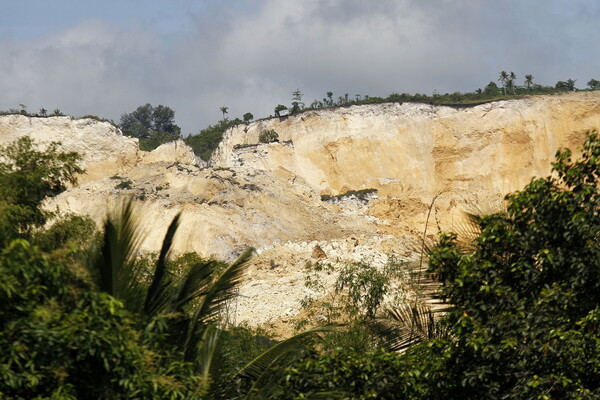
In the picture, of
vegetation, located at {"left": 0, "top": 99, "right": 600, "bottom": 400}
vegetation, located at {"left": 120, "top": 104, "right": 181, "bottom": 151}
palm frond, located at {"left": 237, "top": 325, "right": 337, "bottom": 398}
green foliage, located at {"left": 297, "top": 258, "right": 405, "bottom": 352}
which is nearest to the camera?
vegetation, located at {"left": 0, "top": 99, "right": 600, "bottom": 400}

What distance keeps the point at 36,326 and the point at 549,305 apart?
5.86 m

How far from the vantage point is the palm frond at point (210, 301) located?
856 centimetres

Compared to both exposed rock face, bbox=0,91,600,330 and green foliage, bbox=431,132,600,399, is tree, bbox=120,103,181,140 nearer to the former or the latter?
exposed rock face, bbox=0,91,600,330

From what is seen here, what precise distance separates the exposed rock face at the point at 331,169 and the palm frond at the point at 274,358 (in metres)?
36.4

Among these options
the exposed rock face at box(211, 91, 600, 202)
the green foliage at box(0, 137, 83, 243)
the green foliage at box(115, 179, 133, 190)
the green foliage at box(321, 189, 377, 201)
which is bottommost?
the green foliage at box(0, 137, 83, 243)

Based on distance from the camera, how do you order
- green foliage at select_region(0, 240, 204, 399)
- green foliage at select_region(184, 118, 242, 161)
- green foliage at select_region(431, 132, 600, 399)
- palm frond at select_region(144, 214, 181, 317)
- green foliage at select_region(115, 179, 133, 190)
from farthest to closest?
green foliage at select_region(184, 118, 242, 161) → green foliage at select_region(115, 179, 133, 190) → green foliage at select_region(431, 132, 600, 399) → palm frond at select_region(144, 214, 181, 317) → green foliage at select_region(0, 240, 204, 399)

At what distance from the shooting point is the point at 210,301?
862 cm

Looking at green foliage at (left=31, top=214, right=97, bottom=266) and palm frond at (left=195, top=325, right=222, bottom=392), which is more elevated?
green foliage at (left=31, top=214, right=97, bottom=266)

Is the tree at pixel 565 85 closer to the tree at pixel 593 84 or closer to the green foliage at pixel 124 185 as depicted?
the tree at pixel 593 84

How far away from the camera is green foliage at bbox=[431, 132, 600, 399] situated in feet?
32.5

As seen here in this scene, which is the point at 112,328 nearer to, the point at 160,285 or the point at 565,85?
the point at 160,285

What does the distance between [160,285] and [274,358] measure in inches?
54.6

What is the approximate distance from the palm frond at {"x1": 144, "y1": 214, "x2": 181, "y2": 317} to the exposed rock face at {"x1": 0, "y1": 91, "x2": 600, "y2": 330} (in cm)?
3697

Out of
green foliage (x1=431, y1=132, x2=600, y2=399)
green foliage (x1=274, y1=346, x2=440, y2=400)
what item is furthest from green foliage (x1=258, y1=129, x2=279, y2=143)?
green foliage (x1=274, y1=346, x2=440, y2=400)
